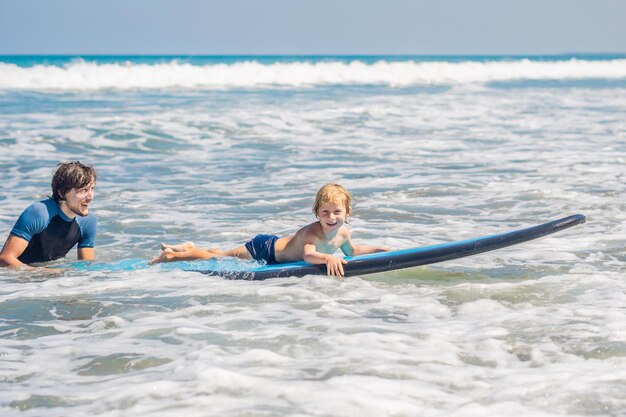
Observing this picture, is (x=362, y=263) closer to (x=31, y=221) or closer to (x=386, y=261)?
(x=386, y=261)

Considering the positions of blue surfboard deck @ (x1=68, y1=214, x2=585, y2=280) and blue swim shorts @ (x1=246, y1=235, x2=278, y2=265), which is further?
blue swim shorts @ (x1=246, y1=235, x2=278, y2=265)

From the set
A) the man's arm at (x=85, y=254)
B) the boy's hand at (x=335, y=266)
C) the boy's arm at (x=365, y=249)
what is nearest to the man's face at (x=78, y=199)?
the man's arm at (x=85, y=254)

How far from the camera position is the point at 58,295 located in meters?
5.18

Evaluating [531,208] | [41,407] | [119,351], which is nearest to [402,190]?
[531,208]

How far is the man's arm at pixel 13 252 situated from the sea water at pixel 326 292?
0.34ft

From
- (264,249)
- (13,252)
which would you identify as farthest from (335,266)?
(13,252)

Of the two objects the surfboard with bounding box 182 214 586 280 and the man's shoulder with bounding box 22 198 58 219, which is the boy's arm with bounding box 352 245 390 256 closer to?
the surfboard with bounding box 182 214 586 280

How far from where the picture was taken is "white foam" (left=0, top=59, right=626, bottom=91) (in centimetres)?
3111

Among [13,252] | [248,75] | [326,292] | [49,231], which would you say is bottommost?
[326,292]

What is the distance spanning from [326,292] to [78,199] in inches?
74.2

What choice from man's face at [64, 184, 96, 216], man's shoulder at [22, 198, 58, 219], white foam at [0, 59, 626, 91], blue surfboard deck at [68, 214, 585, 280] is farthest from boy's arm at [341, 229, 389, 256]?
white foam at [0, 59, 626, 91]

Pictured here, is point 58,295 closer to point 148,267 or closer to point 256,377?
point 148,267

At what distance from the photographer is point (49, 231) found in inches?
234

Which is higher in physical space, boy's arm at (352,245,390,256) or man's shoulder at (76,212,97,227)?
man's shoulder at (76,212,97,227)
